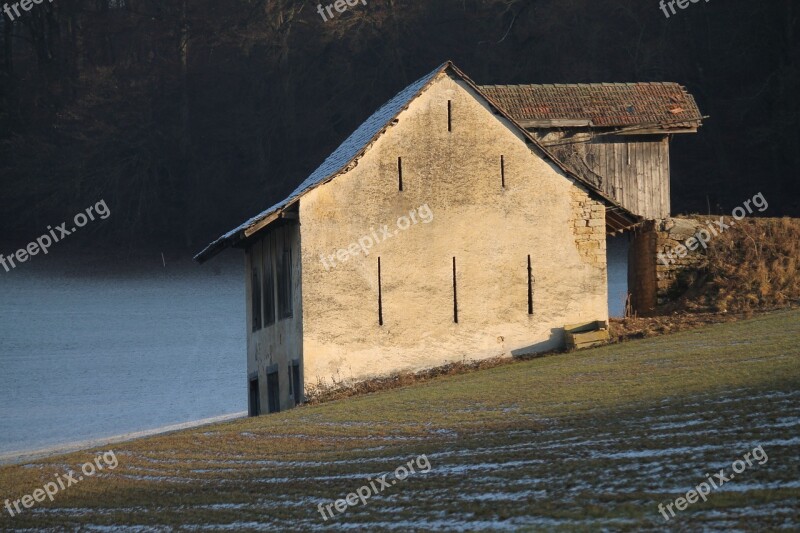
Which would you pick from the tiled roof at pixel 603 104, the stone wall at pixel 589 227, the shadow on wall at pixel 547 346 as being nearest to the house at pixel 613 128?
the tiled roof at pixel 603 104

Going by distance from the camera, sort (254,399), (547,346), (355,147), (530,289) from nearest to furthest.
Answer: (355,147) → (547,346) → (530,289) → (254,399)

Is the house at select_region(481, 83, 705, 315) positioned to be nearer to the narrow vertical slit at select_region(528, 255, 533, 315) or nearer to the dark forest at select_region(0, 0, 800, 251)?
the narrow vertical slit at select_region(528, 255, 533, 315)

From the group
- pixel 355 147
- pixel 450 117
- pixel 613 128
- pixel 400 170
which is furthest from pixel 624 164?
pixel 355 147

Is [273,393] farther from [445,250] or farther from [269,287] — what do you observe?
[445,250]

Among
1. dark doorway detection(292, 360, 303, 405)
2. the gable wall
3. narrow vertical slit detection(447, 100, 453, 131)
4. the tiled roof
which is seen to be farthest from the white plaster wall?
the tiled roof

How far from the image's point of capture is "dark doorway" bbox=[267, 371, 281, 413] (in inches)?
1200

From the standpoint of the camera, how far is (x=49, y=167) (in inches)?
2753

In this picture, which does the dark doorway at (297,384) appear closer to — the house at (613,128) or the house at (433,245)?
the house at (433,245)

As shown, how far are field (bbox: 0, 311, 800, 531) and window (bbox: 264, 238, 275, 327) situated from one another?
20.0ft

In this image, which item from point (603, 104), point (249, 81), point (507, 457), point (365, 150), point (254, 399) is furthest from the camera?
point (249, 81)

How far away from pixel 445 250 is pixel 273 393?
577 centimetres

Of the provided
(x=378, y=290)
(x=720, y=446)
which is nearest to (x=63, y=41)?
(x=378, y=290)

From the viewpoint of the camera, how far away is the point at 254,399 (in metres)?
33.8

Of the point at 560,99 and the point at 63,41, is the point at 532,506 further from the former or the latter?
the point at 63,41
